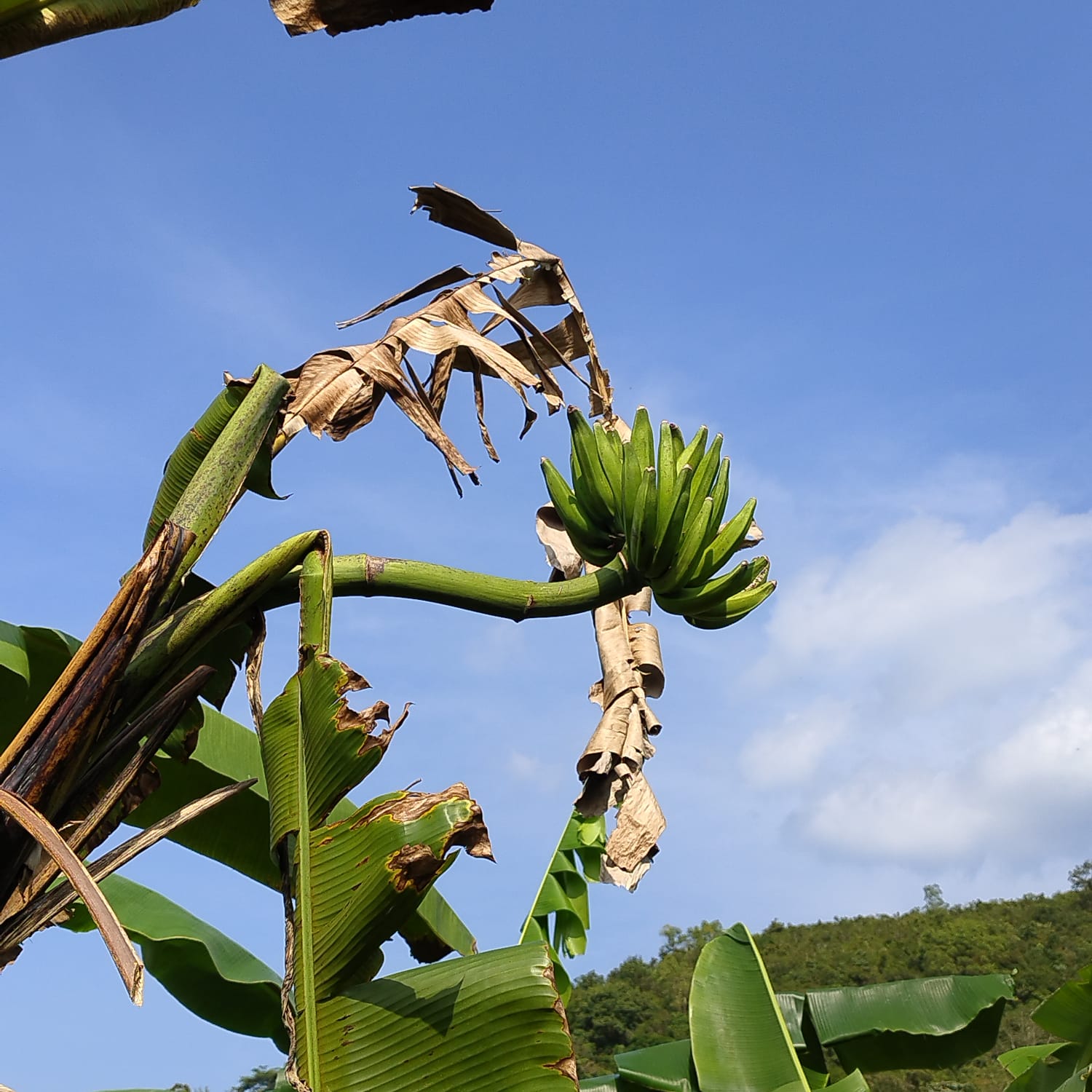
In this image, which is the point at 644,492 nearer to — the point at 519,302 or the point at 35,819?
the point at 519,302

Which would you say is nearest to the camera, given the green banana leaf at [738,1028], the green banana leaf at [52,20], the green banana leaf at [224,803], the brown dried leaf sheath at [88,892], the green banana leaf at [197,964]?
the brown dried leaf sheath at [88,892]

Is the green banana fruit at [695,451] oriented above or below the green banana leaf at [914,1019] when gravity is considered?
above

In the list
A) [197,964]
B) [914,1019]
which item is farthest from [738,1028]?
[197,964]

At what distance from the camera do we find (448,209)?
2.38 meters

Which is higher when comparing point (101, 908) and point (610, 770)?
point (610, 770)

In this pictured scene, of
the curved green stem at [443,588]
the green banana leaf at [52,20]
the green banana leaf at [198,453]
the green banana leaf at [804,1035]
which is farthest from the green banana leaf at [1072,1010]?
the green banana leaf at [52,20]

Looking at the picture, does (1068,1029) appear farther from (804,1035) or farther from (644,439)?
(644,439)

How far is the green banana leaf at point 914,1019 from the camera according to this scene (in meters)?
3.53

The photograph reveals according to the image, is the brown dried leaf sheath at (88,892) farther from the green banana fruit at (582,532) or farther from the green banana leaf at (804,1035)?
the green banana leaf at (804,1035)

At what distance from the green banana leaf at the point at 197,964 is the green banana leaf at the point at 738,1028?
48.6 inches

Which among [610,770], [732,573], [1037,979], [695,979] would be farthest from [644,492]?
[1037,979]

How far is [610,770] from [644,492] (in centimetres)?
50

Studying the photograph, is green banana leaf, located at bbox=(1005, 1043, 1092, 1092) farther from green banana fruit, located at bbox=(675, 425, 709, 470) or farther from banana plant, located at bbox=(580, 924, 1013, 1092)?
green banana fruit, located at bbox=(675, 425, 709, 470)

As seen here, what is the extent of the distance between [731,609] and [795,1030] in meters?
2.13
